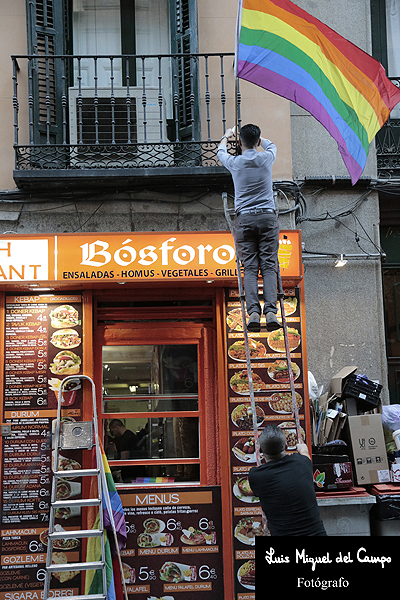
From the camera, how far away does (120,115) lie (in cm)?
836

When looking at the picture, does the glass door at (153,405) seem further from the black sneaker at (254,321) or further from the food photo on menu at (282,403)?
the black sneaker at (254,321)

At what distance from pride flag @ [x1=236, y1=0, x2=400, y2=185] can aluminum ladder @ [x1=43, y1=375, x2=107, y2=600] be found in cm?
359

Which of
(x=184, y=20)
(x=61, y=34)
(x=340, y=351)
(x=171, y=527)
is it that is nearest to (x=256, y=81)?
(x=184, y=20)

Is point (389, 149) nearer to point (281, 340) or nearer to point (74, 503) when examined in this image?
point (281, 340)

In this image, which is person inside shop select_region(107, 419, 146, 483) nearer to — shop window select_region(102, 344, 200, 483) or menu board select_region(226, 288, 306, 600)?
shop window select_region(102, 344, 200, 483)

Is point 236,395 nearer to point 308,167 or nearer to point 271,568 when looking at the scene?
point 308,167

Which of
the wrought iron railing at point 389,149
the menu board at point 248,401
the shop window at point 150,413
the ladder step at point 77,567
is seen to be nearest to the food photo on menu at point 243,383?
the menu board at point 248,401

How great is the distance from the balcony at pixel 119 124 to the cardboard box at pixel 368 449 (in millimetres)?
3214

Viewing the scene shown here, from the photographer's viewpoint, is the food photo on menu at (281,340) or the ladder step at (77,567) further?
the food photo on menu at (281,340)

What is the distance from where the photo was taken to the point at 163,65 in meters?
8.83

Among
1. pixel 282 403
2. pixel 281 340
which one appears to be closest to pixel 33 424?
pixel 282 403

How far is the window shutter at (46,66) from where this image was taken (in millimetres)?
8023

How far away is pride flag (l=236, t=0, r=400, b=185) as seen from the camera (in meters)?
6.32

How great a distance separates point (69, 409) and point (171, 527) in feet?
5.85
